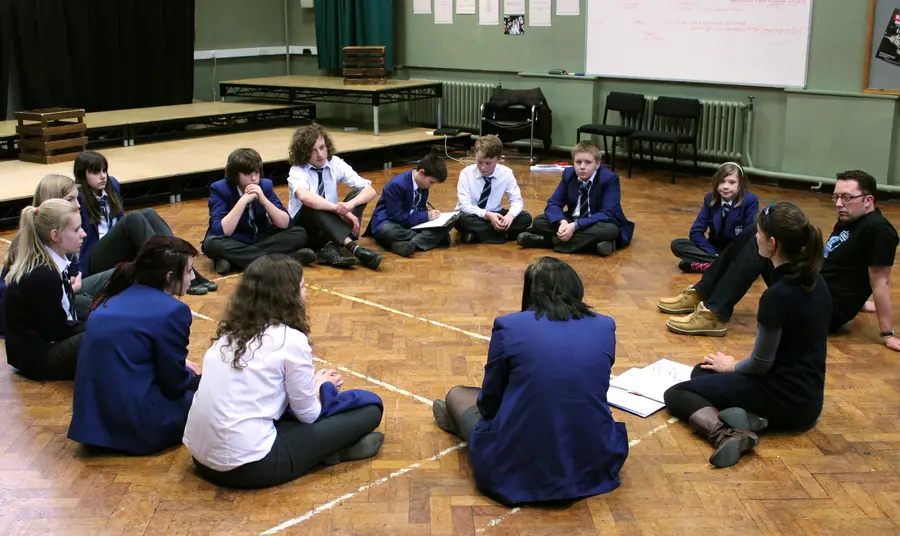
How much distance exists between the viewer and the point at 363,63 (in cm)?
1102

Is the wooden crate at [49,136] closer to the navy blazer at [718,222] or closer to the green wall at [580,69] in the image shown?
the green wall at [580,69]

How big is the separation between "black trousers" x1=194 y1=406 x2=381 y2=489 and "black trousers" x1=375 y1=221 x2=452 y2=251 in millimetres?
3137

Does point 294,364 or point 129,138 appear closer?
point 294,364

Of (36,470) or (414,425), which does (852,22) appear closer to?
(414,425)

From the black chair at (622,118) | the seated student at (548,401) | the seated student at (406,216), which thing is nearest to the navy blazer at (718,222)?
the seated student at (406,216)

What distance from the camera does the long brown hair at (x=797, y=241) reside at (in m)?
3.38

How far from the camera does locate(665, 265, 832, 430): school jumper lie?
11.1 feet

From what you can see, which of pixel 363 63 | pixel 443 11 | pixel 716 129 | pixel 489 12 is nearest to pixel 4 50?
pixel 363 63

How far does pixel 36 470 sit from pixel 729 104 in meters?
7.47

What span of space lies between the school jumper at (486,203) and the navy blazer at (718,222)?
4.41 ft

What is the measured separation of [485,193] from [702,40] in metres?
3.69

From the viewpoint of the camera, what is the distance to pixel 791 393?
353 centimetres

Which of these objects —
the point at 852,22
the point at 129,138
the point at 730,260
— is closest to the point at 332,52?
the point at 129,138

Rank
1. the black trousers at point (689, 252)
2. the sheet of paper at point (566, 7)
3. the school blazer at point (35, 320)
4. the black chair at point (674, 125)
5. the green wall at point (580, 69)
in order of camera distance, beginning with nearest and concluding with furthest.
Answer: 1. the school blazer at point (35, 320)
2. the black trousers at point (689, 252)
3. the green wall at point (580, 69)
4. the black chair at point (674, 125)
5. the sheet of paper at point (566, 7)
